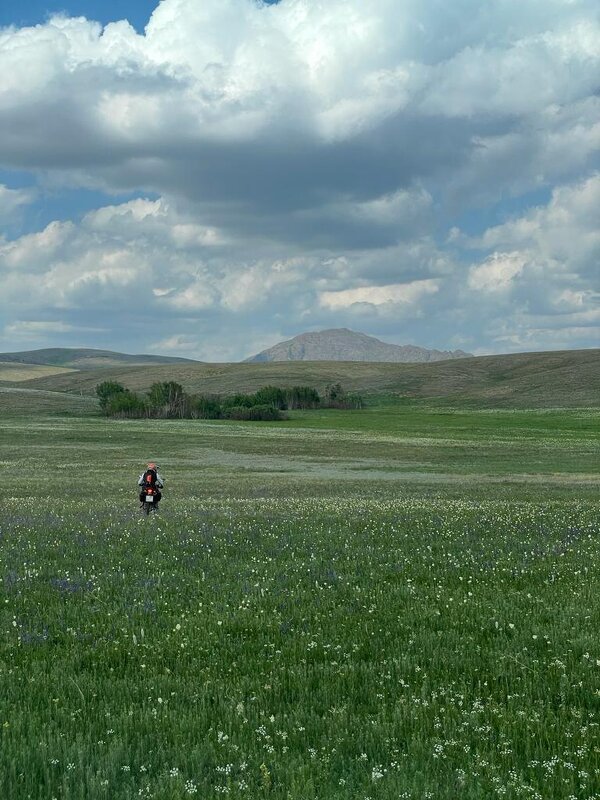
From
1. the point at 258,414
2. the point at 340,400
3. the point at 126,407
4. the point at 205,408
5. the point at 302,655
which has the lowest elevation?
the point at 302,655

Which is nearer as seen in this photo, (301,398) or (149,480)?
(149,480)

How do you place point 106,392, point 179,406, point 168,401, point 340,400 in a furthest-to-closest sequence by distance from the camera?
point 340,400 → point 106,392 → point 168,401 → point 179,406

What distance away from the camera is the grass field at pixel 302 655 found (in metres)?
5.92

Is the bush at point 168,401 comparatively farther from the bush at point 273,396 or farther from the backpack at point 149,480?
the backpack at point 149,480

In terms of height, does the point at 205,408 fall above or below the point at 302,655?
above

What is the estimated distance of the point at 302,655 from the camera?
8.66m

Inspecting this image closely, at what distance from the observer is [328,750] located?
6.30m

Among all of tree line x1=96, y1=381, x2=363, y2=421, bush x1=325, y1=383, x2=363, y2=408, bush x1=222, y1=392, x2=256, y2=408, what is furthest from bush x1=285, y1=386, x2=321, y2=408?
bush x1=222, y1=392, x2=256, y2=408

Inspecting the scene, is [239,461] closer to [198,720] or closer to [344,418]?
[198,720]

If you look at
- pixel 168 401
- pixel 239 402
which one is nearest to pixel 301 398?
pixel 239 402

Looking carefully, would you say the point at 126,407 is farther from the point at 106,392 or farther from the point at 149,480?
the point at 149,480

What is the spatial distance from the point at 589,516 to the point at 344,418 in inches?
4534

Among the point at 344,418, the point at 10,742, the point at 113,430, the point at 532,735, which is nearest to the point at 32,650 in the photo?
the point at 10,742

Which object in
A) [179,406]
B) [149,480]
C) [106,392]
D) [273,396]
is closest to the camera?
[149,480]
